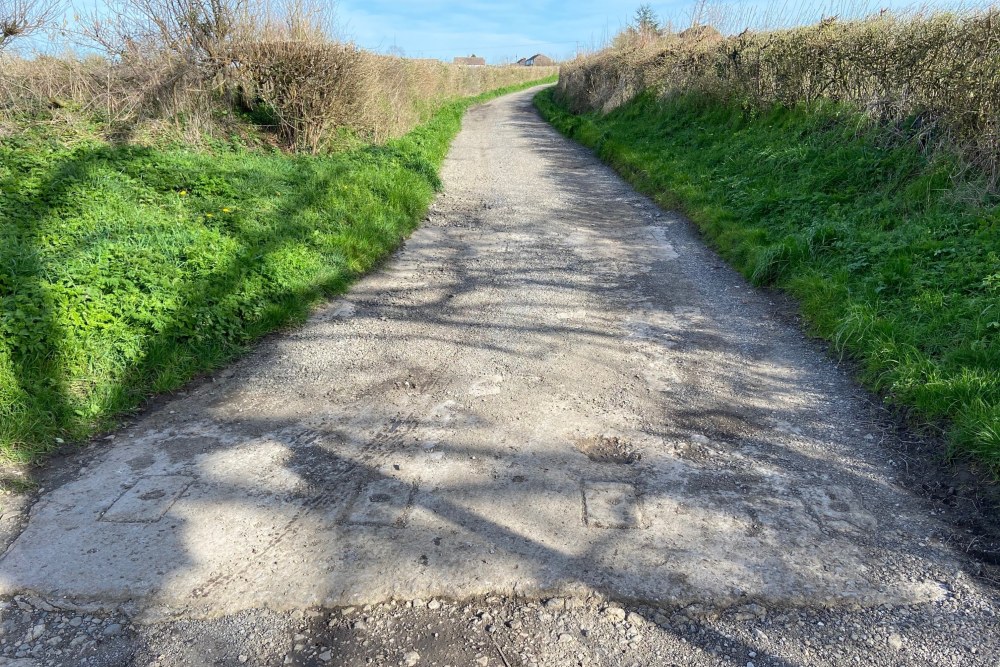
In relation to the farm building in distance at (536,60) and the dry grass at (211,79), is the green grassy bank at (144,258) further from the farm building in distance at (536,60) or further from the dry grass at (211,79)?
the farm building in distance at (536,60)

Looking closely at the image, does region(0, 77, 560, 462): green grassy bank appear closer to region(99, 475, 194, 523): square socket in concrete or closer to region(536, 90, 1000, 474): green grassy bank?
region(99, 475, 194, 523): square socket in concrete

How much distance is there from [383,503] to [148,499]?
1.19m

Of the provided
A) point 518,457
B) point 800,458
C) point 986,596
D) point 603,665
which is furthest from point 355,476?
A: point 986,596

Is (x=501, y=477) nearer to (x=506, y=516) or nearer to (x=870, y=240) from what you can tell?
(x=506, y=516)

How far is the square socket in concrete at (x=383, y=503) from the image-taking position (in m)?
2.96

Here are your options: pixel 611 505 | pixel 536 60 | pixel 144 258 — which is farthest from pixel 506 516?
pixel 536 60

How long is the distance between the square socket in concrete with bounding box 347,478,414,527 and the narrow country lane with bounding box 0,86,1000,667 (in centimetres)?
2

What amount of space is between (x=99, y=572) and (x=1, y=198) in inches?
175

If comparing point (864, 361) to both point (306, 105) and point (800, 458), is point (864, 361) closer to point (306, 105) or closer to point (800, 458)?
point (800, 458)

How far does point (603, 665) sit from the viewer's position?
7.45 feet

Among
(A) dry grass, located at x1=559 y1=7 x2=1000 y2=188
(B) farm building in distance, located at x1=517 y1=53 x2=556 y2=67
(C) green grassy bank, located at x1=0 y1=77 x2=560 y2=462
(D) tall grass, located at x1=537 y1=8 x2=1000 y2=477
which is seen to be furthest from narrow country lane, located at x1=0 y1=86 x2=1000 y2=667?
(B) farm building in distance, located at x1=517 y1=53 x2=556 y2=67

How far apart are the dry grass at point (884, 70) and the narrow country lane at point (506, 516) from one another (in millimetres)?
3530

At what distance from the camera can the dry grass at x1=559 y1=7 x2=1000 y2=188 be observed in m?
6.34

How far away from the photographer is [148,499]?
10.2ft
